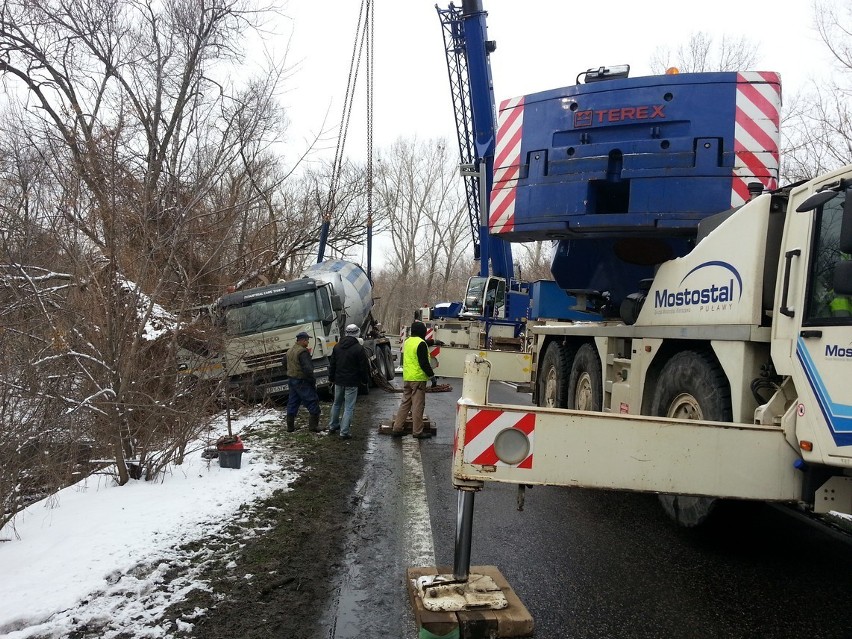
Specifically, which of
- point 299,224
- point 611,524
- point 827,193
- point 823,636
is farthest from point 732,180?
point 299,224

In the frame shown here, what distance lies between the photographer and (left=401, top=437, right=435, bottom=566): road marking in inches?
181

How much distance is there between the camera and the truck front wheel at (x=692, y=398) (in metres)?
4.35

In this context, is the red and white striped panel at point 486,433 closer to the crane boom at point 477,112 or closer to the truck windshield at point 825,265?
the truck windshield at point 825,265

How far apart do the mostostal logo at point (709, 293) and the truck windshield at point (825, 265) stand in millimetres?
612

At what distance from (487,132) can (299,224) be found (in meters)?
5.15

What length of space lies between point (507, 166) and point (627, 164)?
1.30m

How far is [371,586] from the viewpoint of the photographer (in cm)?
410

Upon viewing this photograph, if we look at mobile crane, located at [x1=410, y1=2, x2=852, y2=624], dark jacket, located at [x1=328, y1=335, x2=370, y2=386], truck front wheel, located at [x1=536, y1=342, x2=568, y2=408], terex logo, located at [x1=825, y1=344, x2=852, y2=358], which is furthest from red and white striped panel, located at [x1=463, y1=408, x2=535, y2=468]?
dark jacket, located at [x1=328, y1=335, x2=370, y2=386]

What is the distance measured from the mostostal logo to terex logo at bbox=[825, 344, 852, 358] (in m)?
0.88

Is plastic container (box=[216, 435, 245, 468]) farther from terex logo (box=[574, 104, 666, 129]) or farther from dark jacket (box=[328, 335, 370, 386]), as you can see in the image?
terex logo (box=[574, 104, 666, 129])

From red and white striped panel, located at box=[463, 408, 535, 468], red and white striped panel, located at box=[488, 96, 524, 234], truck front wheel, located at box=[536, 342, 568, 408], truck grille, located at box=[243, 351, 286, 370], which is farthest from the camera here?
truck grille, located at box=[243, 351, 286, 370]

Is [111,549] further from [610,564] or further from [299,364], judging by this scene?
[299,364]

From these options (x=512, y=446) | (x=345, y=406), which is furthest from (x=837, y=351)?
(x=345, y=406)

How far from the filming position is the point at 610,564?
4.49 m
